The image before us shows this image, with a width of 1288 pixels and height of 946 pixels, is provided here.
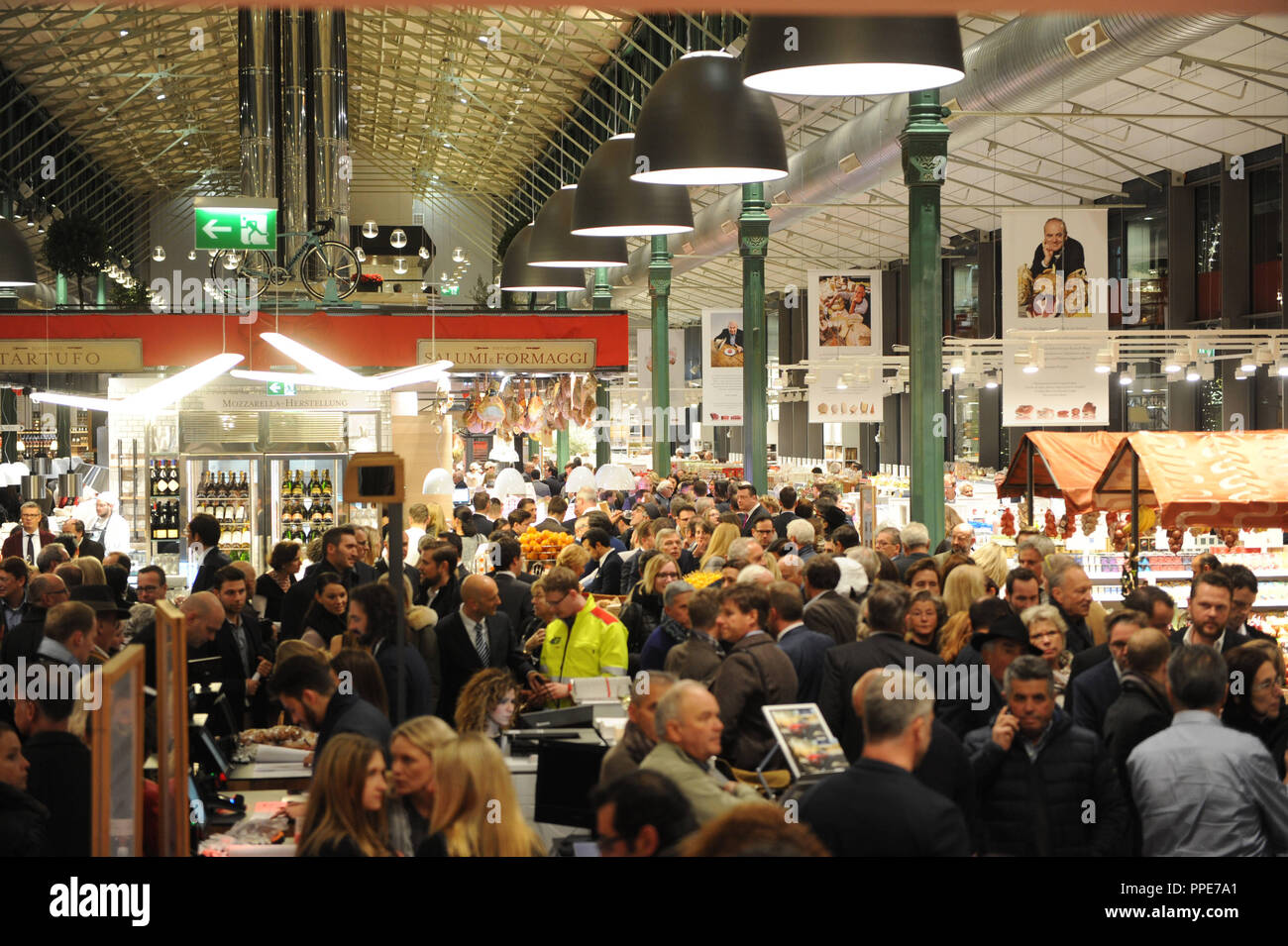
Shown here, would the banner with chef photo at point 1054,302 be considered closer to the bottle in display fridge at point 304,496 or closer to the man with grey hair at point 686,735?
the bottle in display fridge at point 304,496

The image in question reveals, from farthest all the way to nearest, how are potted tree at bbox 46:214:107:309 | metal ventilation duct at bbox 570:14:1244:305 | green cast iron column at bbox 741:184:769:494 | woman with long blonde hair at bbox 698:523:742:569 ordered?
potted tree at bbox 46:214:107:309 < green cast iron column at bbox 741:184:769:494 < woman with long blonde hair at bbox 698:523:742:569 < metal ventilation duct at bbox 570:14:1244:305

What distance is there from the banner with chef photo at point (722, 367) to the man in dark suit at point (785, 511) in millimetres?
8035

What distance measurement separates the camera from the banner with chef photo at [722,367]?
818 inches

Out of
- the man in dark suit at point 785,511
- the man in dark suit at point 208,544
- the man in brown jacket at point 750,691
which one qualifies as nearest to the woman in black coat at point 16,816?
the man in brown jacket at point 750,691

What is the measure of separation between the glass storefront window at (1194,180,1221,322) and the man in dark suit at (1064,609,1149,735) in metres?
17.7

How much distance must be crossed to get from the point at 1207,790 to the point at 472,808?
7.11ft

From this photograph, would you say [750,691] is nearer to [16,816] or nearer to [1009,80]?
[16,816]

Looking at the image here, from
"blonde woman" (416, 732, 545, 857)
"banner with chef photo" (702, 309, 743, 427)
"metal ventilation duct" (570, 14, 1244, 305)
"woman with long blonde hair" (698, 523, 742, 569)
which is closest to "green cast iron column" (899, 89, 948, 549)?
"metal ventilation duct" (570, 14, 1244, 305)

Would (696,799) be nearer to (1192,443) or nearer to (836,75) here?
(836,75)

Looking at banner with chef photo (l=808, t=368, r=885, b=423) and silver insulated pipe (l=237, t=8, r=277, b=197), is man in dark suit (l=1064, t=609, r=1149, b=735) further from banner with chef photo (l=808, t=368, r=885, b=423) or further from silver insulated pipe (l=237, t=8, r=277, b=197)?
banner with chef photo (l=808, t=368, r=885, b=423)

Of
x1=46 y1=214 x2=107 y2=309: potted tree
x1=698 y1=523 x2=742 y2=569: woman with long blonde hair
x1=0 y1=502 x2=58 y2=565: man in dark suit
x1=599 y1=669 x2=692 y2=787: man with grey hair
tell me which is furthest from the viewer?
x1=46 y1=214 x2=107 y2=309: potted tree

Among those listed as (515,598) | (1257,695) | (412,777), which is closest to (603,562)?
(515,598)

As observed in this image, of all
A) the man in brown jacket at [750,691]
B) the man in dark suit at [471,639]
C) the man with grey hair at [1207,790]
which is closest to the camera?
the man with grey hair at [1207,790]

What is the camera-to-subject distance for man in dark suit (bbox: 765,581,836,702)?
19.8 feet
